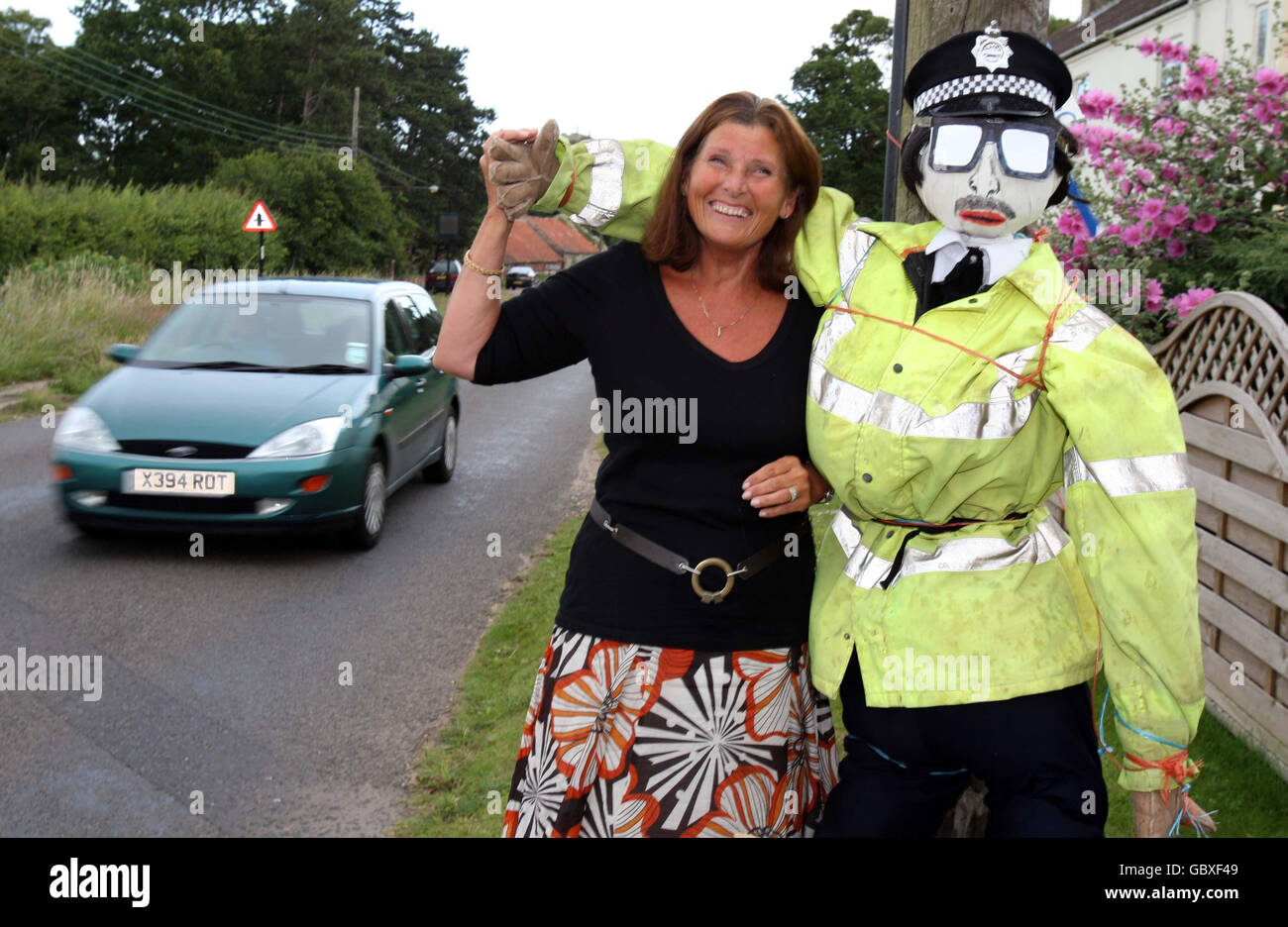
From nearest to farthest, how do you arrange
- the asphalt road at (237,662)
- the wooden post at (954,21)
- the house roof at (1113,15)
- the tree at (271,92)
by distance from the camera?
the wooden post at (954,21)
the asphalt road at (237,662)
the house roof at (1113,15)
the tree at (271,92)

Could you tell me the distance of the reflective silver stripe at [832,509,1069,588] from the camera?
2312 mm

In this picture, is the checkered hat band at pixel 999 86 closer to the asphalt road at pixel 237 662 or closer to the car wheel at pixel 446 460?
the asphalt road at pixel 237 662

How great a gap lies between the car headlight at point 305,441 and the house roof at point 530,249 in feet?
257

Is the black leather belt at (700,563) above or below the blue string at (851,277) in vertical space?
below

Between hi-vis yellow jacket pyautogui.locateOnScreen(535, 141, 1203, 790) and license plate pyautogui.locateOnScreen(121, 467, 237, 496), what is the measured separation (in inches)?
208

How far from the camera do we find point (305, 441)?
731 centimetres

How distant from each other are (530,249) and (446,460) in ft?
265

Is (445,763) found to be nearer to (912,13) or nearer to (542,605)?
(542,605)

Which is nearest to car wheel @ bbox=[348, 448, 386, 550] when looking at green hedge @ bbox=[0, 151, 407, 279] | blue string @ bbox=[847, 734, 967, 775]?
blue string @ bbox=[847, 734, 967, 775]

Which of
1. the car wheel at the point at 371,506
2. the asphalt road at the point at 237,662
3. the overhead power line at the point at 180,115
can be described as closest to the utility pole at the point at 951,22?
the asphalt road at the point at 237,662

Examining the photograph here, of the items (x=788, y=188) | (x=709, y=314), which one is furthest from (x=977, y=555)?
(x=788, y=188)

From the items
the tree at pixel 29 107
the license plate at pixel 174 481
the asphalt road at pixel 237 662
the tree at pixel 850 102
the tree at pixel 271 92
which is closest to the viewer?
the asphalt road at pixel 237 662

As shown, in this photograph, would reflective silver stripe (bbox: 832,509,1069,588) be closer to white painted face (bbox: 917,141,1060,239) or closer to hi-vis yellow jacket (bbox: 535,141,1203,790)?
hi-vis yellow jacket (bbox: 535,141,1203,790)

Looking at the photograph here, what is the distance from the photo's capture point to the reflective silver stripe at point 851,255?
8.11 feet
